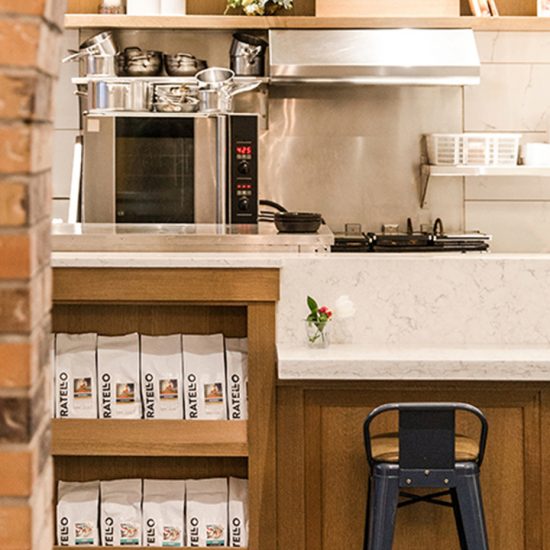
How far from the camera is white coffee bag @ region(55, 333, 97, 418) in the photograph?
348 cm

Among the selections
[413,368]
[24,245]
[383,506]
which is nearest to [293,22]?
[413,368]

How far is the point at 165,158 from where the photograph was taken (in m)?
5.18

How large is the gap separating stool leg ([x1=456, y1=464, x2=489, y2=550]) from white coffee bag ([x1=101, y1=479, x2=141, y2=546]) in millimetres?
1090

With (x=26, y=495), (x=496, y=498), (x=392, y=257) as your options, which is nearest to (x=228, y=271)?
(x=392, y=257)

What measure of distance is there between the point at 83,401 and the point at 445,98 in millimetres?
3146

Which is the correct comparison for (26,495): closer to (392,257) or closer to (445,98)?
(392,257)

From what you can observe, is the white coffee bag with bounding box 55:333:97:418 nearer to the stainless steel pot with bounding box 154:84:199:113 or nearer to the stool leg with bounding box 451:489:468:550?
the stool leg with bounding box 451:489:468:550

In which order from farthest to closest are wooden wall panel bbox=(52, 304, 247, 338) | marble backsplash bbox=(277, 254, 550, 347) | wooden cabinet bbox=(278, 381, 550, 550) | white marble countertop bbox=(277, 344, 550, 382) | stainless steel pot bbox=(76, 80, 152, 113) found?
stainless steel pot bbox=(76, 80, 152, 113)
wooden wall panel bbox=(52, 304, 247, 338)
marble backsplash bbox=(277, 254, 550, 347)
wooden cabinet bbox=(278, 381, 550, 550)
white marble countertop bbox=(277, 344, 550, 382)

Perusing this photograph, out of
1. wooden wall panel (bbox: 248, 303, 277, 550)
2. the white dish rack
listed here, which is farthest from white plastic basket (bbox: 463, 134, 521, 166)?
wooden wall panel (bbox: 248, 303, 277, 550)

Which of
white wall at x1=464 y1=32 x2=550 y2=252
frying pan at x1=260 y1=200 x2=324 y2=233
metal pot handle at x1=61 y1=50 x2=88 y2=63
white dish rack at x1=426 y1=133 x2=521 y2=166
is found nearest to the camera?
frying pan at x1=260 y1=200 x2=324 y2=233

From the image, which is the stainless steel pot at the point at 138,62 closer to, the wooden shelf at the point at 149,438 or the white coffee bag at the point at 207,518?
the wooden shelf at the point at 149,438

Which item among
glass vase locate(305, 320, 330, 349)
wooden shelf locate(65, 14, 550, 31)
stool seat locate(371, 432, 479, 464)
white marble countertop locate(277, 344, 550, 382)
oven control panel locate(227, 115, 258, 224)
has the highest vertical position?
wooden shelf locate(65, 14, 550, 31)

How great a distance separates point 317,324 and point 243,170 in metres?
1.81

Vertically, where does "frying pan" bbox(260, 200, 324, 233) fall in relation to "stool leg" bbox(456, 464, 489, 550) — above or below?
above
